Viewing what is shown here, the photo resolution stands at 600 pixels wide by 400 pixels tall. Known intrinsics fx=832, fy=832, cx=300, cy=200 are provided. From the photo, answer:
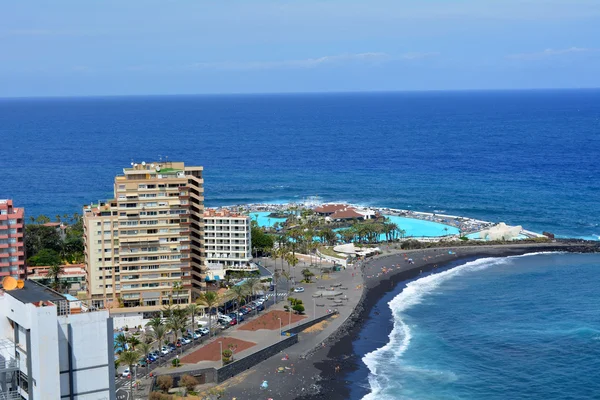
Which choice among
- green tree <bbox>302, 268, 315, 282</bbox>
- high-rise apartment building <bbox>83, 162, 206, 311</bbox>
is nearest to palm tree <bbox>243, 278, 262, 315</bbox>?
high-rise apartment building <bbox>83, 162, 206, 311</bbox>

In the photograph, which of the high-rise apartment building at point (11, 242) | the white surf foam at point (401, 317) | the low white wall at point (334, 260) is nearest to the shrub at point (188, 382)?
the white surf foam at point (401, 317)

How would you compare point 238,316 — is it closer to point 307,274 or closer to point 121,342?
point 121,342

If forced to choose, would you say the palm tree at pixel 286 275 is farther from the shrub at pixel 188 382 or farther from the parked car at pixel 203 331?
the shrub at pixel 188 382

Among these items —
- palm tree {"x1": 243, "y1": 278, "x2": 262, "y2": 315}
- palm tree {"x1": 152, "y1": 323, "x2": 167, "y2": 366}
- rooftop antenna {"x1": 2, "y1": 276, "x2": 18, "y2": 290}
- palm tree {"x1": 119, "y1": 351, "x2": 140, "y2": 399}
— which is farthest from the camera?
palm tree {"x1": 243, "y1": 278, "x2": 262, "y2": 315}

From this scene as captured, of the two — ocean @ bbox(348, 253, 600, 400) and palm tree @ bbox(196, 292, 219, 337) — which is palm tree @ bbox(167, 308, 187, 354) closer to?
palm tree @ bbox(196, 292, 219, 337)

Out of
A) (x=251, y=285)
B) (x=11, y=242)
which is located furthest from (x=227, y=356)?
(x=11, y=242)

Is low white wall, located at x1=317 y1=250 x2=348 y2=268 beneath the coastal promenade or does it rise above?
above

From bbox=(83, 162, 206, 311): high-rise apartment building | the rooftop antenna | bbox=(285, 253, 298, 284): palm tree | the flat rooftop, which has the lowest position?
bbox=(285, 253, 298, 284): palm tree
